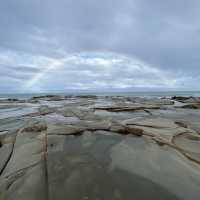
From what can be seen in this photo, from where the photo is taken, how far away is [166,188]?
205cm

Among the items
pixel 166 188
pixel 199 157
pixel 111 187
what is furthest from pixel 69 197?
pixel 199 157

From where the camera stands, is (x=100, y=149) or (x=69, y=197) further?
(x=100, y=149)

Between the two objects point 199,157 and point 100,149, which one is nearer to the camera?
point 199,157

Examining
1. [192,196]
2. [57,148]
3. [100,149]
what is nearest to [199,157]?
[192,196]

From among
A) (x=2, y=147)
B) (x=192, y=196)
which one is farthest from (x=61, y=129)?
(x=192, y=196)

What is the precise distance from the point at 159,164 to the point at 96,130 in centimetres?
244

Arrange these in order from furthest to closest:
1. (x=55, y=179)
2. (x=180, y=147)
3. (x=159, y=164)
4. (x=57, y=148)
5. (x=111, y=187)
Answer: (x=180, y=147) < (x=57, y=148) < (x=159, y=164) < (x=55, y=179) < (x=111, y=187)

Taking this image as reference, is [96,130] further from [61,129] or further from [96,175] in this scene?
[96,175]

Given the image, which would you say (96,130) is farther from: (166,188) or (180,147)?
(166,188)

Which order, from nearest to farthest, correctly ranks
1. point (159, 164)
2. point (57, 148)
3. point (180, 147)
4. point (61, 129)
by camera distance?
point (159, 164)
point (57, 148)
point (180, 147)
point (61, 129)

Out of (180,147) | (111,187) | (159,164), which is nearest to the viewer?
(111,187)

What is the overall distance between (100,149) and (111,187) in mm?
1318

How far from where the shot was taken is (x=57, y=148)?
334 centimetres

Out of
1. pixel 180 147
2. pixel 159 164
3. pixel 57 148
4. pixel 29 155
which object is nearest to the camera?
pixel 159 164
